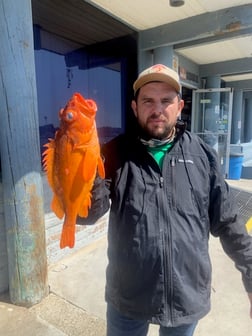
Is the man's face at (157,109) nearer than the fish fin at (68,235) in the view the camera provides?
No

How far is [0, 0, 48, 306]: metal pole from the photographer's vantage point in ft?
7.26

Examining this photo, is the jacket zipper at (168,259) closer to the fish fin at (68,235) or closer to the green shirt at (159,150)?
the green shirt at (159,150)

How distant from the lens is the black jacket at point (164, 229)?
4.33ft

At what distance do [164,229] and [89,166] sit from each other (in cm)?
50

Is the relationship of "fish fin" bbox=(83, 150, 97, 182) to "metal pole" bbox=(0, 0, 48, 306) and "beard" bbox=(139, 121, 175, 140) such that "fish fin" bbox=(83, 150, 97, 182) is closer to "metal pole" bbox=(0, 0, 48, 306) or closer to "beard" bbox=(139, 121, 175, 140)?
"beard" bbox=(139, 121, 175, 140)

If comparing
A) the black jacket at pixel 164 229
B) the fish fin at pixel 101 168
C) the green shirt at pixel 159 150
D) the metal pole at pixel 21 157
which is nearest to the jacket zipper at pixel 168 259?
the black jacket at pixel 164 229

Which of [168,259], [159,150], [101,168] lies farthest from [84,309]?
[101,168]

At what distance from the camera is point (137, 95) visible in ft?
4.82

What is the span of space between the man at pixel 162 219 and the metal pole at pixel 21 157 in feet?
3.84

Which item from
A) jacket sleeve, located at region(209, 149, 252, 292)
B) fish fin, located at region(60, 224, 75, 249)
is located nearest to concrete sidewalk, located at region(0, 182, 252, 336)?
jacket sleeve, located at region(209, 149, 252, 292)

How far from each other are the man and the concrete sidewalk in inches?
42.0

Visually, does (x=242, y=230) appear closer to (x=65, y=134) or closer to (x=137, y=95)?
(x=137, y=95)

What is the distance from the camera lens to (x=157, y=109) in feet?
4.52

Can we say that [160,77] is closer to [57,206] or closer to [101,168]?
[101,168]
